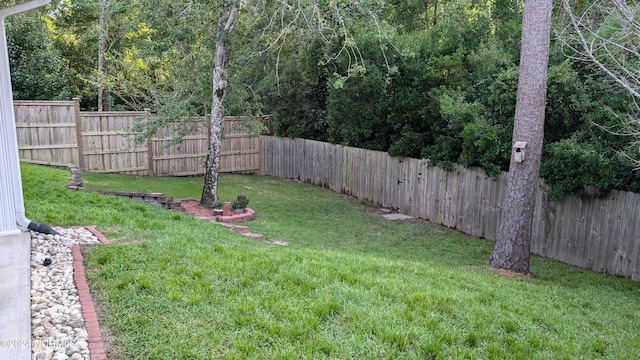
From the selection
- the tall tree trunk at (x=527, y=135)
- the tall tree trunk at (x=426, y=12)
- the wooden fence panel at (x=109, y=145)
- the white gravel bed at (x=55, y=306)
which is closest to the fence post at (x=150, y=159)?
the wooden fence panel at (x=109, y=145)

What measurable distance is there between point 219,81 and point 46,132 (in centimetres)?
550

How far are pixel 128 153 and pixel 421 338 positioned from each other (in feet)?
39.2

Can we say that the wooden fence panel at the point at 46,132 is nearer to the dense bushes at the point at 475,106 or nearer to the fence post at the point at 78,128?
the fence post at the point at 78,128

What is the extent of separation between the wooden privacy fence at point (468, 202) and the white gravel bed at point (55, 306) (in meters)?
7.12

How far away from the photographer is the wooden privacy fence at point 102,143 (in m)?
11.8

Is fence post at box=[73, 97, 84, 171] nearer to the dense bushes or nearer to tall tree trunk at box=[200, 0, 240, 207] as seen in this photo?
tall tree trunk at box=[200, 0, 240, 207]

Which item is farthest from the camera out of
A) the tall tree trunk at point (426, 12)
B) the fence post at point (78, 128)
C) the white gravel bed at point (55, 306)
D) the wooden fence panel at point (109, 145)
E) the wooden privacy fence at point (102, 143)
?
the tall tree trunk at point (426, 12)

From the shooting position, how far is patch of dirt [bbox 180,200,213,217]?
356 inches

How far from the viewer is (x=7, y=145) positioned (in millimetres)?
4891

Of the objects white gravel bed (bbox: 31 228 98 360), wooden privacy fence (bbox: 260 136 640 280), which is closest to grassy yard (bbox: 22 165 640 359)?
white gravel bed (bbox: 31 228 98 360)

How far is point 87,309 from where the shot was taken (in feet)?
11.2

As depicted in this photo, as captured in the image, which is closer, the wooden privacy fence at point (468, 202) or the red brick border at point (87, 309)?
the red brick border at point (87, 309)

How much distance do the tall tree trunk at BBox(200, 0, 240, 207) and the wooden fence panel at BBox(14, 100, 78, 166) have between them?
471 centimetres

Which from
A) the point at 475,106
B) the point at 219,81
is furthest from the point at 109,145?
the point at 475,106
